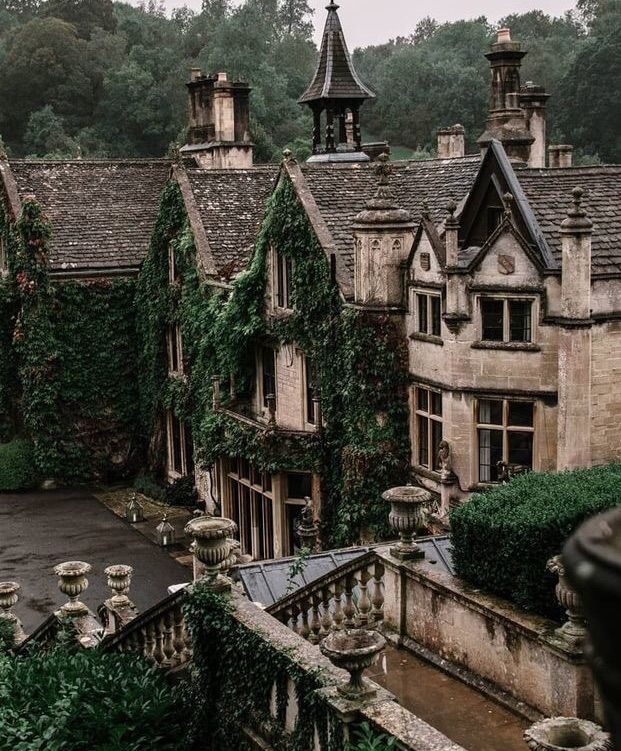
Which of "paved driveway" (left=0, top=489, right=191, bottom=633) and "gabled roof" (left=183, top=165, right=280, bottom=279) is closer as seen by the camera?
"paved driveway" (left=0, top=489, right=191, bottom=633)

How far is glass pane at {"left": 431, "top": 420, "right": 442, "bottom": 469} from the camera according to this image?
22469mm

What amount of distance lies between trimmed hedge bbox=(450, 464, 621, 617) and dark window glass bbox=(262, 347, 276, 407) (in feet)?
50.0

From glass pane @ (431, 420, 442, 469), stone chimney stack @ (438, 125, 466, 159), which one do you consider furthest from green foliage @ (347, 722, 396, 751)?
stone chimney stack @ (438, 125, 466, 159)

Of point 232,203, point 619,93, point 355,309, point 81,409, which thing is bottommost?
point 81,409

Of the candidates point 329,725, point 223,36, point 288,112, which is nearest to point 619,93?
point 288,112

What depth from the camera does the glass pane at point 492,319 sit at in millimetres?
21031

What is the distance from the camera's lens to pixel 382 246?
2286cm

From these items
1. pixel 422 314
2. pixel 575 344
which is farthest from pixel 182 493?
pixel 575 344

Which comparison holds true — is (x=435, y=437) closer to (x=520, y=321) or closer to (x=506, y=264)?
(x=520, y=321)

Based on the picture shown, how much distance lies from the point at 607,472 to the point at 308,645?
4700mm

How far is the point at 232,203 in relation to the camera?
32438mm

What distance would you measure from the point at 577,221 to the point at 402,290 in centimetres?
473

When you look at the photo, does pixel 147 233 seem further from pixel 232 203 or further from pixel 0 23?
pixel 0 23

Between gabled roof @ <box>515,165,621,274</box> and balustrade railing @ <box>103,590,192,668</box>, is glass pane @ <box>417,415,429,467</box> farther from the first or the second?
balustrade railing @ <box>103,590,192,668</box>
